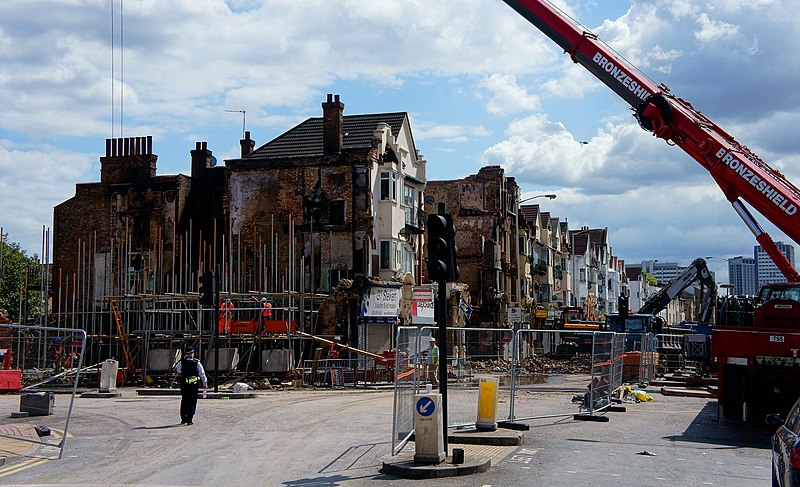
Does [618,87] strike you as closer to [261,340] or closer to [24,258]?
[261,340]

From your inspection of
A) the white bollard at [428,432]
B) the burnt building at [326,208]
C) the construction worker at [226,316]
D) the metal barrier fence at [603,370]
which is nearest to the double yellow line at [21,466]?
the white bollard at [428,432]

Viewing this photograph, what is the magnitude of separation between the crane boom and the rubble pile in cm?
669

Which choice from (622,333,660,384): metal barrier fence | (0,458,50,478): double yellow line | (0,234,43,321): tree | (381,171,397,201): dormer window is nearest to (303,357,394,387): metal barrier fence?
(622,333,660,384): metal barrier fence

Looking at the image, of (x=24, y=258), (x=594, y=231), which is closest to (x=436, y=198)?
(x=24, y=258)

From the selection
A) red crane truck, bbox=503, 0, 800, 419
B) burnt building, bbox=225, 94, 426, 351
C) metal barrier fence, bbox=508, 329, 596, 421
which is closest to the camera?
red crane truck, bbox=503, 0, 800, 419

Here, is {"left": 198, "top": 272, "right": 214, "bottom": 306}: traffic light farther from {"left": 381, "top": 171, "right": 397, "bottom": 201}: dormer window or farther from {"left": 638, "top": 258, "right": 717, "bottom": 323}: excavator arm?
{"left": 638, "top": 258, "right": 717, "bottom": 323}: excavator arm

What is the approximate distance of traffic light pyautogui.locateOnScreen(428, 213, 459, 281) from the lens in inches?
491

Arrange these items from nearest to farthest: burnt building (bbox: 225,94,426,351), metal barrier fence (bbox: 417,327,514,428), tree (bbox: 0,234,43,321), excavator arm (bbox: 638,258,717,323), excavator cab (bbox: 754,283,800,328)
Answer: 1. metal barrier fence (bbox: 417,327,514,428)
2. excavator cab (bbox: 754,283,800,328)
3. excavator arm (bbox: 638,258,717,323)
4. burnt building (bbox: 225,94,426,351)
5. tree (bbox: 0,234,43,321)

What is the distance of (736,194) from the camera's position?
21.6 metres

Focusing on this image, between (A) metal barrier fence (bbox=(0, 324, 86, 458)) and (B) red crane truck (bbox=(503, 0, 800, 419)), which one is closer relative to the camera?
(A) metal barrier fence (bbox=(0, 324, 86, 458))

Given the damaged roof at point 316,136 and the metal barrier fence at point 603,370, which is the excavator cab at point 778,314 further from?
the damaged roof at point 316,136

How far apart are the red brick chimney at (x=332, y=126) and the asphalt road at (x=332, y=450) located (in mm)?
24692

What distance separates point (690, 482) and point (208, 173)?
41186 mm

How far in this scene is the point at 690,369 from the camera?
3994 cm
